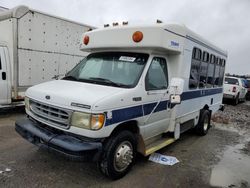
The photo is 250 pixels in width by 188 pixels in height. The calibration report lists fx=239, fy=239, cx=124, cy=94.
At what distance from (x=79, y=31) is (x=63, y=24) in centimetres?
83

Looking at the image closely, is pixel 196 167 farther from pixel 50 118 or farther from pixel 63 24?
pixel 63 24

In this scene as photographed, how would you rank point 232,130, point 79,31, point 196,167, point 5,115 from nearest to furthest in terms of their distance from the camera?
point 196,167
point 5,115
point 232,130
point 79,31

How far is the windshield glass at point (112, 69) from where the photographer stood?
4.14 meters

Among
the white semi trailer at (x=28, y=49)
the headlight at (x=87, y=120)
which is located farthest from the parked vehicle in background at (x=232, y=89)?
the headlight at (x=87, y=120)

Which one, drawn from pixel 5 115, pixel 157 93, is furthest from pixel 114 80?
pixel 5 115

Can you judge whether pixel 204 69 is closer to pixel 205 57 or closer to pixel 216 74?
pixel 205 57

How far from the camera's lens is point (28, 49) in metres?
7.83

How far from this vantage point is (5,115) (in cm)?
786

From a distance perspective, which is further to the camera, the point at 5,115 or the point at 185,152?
the point at 5,115

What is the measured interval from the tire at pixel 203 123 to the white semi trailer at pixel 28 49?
446 centimetres

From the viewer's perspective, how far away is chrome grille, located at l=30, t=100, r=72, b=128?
353 cm

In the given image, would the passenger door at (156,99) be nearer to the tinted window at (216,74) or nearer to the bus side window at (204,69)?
the bus side window at (204,69)

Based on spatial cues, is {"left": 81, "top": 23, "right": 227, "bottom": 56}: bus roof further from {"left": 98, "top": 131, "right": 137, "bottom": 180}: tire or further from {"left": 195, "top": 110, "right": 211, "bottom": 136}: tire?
{"left": 195, "top": 110, "right": 211, "bottom": 136}: tire

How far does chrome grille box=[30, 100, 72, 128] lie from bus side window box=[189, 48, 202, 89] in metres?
3.36
